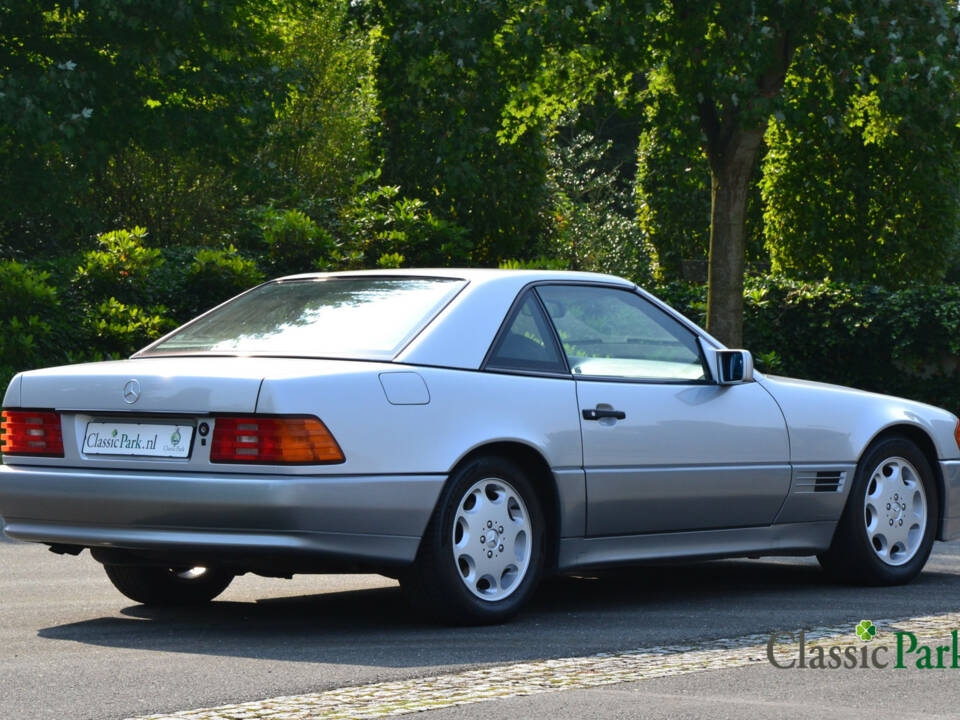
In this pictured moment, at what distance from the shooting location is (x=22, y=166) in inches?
961

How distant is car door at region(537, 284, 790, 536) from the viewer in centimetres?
751

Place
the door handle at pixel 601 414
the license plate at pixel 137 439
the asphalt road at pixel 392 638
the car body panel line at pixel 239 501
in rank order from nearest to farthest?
the asphalt road at pixel 392 638
the car body panel line at pixel 239 501
the license plate at pixel 137 439
the door handle at pixel 601 414

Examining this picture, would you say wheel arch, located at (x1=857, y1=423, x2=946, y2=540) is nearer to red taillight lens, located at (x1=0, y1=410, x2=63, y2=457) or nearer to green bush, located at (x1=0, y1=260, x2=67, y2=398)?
red taillight lens, located at (x1=0, y1=410, x2=63, y2=457)

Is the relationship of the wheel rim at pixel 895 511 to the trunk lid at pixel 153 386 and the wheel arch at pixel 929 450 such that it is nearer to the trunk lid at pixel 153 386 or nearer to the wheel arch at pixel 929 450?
the wheel arch at pixel 929 450

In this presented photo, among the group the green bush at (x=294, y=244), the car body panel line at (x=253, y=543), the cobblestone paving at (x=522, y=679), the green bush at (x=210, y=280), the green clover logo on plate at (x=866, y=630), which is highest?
the green bush at (x=294, y=244)

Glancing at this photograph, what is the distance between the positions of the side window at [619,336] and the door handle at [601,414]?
0.19m

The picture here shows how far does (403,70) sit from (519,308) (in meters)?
12.9

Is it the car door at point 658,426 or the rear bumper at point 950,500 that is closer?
the car door at point 658,426

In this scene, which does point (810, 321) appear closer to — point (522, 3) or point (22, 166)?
point (522, 3)

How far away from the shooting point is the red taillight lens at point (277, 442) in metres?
6.46

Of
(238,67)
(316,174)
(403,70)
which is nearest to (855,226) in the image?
(403,70)

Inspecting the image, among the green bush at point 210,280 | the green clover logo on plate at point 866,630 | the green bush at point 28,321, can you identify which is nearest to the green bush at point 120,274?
the green bush at point 210,280

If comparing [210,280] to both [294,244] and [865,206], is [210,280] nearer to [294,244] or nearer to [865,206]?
[294,244]

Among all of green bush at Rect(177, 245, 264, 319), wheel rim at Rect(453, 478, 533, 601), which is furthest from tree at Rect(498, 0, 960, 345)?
wheel rim at Rect(453, 478, 533, 601)
